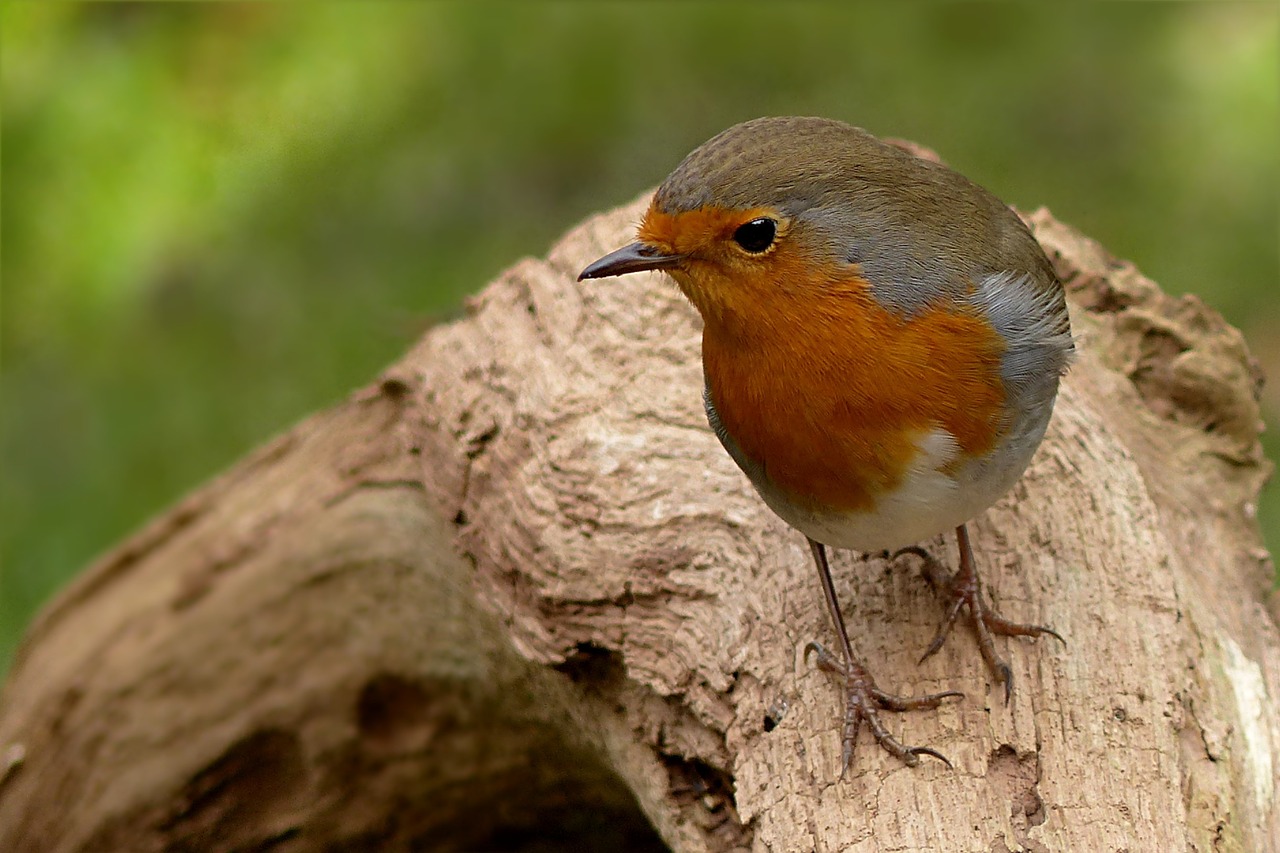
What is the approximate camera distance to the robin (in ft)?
8.62

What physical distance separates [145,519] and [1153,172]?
4.40 meters

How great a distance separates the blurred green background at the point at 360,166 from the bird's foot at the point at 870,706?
3381 mm

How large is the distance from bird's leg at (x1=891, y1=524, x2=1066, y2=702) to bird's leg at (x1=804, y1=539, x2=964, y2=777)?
4.1 inches

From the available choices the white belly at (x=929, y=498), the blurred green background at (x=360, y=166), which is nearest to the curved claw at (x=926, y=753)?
the white belly at (x=929, y=498)

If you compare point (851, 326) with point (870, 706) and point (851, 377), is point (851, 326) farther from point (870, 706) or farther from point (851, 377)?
point (870, 706)

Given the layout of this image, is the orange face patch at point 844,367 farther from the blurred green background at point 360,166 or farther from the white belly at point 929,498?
the blurred green background at point 360,166

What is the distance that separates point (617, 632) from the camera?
3277 millimetres

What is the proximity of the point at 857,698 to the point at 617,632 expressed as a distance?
0.59 metres

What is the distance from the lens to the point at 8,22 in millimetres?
6273

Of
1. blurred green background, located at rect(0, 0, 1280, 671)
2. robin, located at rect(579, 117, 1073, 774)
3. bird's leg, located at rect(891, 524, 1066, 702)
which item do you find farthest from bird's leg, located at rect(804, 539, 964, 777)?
blurred green background, located at rect(0, 0, 1280, 671)

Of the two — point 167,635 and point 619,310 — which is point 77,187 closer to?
point 167,635

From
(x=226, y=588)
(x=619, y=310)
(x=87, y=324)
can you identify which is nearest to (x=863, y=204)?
(x=619, y=310)

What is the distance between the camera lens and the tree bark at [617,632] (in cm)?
288

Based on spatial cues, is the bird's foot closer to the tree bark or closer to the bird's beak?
the tree bark
